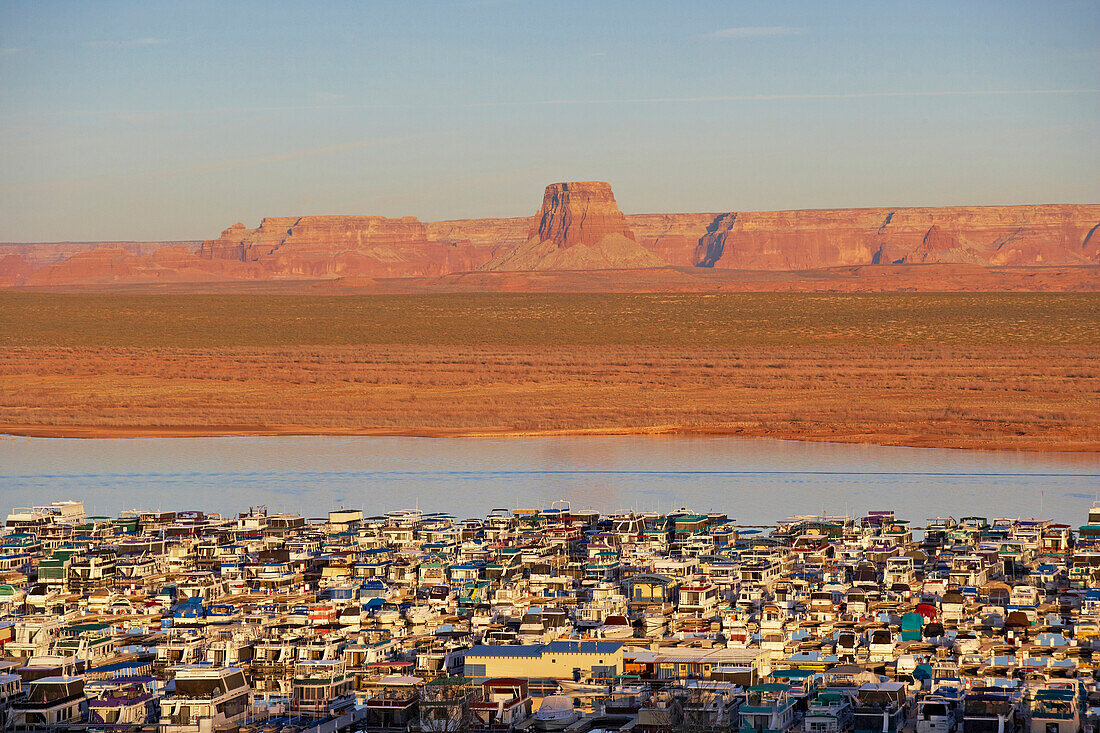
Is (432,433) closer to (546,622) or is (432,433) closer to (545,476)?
(545,476)

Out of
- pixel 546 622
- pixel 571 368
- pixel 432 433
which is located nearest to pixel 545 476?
pixel 432 433

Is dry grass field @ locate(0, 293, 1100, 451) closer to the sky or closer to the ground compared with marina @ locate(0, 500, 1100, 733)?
closer to the sky

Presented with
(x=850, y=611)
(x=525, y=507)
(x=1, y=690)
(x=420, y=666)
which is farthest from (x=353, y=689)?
(x=525, y=507)

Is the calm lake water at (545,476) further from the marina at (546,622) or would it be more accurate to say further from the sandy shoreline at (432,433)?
the marina at (546,622)

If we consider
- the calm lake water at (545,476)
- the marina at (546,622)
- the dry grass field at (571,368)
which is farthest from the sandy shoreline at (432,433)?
the marina at (546,622)

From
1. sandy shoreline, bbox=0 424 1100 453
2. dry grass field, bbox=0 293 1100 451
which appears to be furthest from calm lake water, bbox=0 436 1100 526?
dry grass field, bbox=0 293 1100 451

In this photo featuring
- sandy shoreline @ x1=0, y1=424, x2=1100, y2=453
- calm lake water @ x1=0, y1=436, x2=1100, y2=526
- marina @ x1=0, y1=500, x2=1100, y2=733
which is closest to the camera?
marina @ x1=0, y1=500, x2=1100, y2=733

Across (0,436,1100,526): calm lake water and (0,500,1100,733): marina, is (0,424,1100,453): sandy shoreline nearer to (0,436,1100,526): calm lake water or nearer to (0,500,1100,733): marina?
(0,436,1100,526): calm lake water

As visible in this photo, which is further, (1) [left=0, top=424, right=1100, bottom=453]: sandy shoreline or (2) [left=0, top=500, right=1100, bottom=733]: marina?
(1) [left=0, top=424, right=1100, bottom=453]: sandy shoreline
